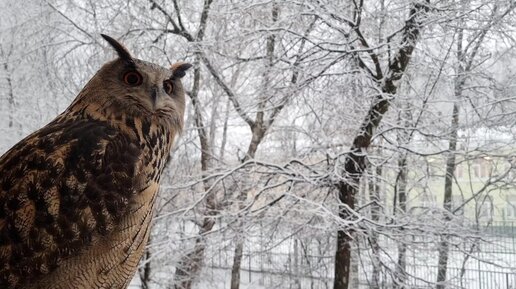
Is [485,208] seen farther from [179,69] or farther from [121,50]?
[121,50]

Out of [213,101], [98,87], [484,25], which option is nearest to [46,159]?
[98,87]

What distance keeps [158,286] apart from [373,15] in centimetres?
358

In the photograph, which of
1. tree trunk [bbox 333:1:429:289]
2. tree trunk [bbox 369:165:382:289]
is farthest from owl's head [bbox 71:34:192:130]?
tree trunk [bbox 369:165:382:289]

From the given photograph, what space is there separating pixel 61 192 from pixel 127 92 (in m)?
Result: 0.24

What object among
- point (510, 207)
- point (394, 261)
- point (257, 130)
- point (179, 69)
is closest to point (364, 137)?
point (394, 261)

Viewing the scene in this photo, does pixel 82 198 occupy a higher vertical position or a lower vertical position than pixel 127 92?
lower

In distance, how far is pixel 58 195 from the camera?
70 cm

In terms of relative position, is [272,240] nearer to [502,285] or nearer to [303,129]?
[303,129]

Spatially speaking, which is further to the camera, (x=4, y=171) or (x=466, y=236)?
(x=466, y=236)

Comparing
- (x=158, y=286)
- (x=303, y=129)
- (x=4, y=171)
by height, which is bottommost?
(x=158, y=286)

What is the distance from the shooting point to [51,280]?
0.69 m

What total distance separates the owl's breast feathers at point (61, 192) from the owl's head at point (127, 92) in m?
0.07

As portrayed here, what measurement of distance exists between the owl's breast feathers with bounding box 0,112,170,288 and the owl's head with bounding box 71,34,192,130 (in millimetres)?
69

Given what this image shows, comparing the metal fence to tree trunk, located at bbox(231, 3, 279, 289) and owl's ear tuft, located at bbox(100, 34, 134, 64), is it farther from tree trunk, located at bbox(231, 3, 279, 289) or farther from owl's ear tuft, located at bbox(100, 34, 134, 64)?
owl's ear tuft, located at bbox(100, 34, 134, 64)
